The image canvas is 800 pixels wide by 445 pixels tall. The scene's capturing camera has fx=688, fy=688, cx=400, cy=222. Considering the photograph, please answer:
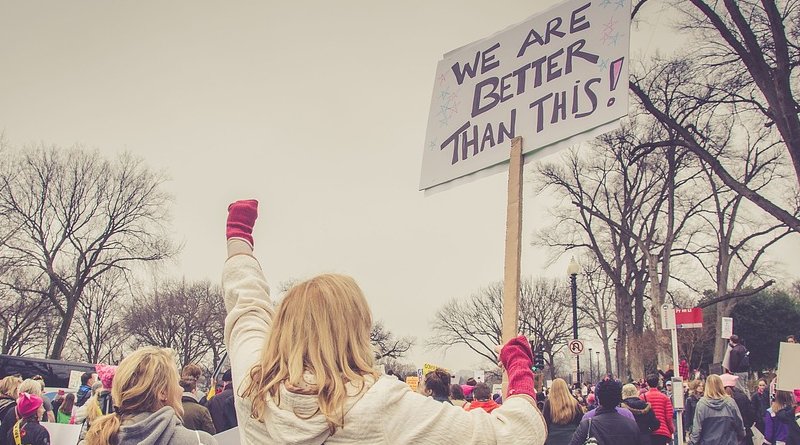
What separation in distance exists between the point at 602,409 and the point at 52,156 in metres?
28.5

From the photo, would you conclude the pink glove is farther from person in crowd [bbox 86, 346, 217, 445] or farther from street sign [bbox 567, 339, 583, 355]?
street sign [bbox 567, 339, 583, 355]

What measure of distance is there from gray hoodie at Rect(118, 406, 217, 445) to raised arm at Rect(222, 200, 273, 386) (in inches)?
53.9

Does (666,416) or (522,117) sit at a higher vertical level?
(522,117)

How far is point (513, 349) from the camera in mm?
1993

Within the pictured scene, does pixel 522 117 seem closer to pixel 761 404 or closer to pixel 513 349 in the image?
pixel 513 349

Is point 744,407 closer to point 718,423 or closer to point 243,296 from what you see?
point 718,423

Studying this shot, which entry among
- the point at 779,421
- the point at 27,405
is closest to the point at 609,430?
the point at 779,421

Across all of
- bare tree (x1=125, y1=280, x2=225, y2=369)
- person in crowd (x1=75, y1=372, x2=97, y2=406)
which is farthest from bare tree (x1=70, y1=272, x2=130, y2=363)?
person in crowd (x1=75, y1=372, x2=97, y2=406)

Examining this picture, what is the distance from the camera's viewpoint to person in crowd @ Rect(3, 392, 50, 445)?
5609mm

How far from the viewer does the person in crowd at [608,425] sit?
22.5 feet

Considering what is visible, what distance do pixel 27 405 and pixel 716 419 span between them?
861cm

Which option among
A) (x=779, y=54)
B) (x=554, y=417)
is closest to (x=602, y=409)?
(x=554, y=417)

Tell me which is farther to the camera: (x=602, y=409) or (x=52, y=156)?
(x=52, y=156)

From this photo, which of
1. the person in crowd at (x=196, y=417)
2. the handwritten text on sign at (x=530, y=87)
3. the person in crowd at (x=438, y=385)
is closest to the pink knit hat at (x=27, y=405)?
the person in crowd at (x=196, y=417)
